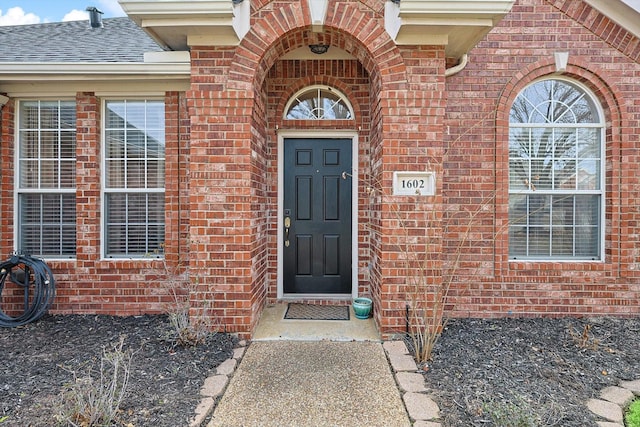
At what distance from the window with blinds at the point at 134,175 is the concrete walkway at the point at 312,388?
220 centimetres

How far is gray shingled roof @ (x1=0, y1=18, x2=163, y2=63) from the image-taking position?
15.0 ft

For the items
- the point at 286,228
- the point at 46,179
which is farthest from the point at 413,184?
the point at 46,179

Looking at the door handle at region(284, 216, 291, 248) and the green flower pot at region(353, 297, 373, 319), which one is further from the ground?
the door handle at region(284, 216, 291, 248)

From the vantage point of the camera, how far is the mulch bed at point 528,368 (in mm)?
2555

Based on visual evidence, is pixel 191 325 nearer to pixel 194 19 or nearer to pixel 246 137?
pixel 246 137

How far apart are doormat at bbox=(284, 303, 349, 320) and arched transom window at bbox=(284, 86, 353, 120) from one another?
99.2 inches

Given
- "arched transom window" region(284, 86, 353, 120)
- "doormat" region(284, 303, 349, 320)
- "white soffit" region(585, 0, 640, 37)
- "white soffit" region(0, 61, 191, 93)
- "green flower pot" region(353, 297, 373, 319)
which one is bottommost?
"doormat" region(284, 303, 349, 320)

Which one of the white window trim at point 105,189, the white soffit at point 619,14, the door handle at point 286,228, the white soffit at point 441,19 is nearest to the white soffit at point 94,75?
the white window trim at point 105,189

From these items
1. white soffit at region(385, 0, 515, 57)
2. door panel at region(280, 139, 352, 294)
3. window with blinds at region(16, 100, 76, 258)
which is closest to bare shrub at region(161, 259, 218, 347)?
door panel at region(280, 139, 352, 294)

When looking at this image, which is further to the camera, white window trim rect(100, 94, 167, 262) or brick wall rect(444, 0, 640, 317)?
white window trim rect(100, 94, 167, 262)

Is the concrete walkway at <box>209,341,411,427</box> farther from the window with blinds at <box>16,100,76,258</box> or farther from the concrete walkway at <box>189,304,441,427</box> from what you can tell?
the window with blinds at <box>16,100,76,258</box>

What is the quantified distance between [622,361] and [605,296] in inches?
51.7

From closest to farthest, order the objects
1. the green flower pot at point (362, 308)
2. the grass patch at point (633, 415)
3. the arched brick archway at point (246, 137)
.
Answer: the grass patch at point (633, 415) → the arched brick archway at point (246, 137) → the green flower pot at point (362, 308)

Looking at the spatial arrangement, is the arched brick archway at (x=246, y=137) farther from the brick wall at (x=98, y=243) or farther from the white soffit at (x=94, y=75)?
the brick wall at (x=98, y=243)
